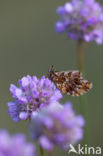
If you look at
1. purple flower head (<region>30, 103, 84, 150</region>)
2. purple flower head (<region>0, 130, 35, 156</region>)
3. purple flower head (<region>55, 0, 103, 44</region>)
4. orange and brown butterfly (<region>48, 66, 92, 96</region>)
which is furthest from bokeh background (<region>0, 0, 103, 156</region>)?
purple flower head (<region>0, 130, 35, 156</region>)

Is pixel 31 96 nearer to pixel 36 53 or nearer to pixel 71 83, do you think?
pixel 71 83

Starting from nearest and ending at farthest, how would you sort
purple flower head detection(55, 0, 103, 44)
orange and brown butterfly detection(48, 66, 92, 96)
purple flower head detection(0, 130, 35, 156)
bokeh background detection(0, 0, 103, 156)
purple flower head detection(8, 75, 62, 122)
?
purple flower head detection(0, 130, 35, 156) < purple flower head detection(8, 75, 62, 122) < orange and brown butterfly detection(48, 66, 92, 96) < purple flower head detection(55, 0, 103, 44) < bokeh background detection(0, 0, 103, 156)

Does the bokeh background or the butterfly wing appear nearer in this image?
the butterfly wing

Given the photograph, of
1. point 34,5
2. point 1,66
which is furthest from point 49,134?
point 34,5

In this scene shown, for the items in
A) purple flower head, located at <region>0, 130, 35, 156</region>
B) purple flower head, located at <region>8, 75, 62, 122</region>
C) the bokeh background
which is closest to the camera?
purple flower head, located at <region>0, 130, 35, 156</region>

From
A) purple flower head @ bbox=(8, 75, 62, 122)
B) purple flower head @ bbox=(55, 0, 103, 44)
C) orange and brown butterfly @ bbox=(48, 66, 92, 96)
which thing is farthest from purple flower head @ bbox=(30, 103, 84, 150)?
purple flower head @ bbox=(55, 0, 103, 44)

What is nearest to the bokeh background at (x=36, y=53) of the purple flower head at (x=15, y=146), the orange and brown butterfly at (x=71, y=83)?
the orange and brown butterfly at (x=71, y=83)

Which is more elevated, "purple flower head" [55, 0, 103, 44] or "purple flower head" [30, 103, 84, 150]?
"purple flower head" [55, 0, 103, 44]

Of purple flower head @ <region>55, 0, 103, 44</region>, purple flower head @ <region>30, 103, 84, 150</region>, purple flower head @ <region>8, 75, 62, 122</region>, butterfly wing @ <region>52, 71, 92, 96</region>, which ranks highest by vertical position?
purple flower head @ <region>55, 0, 103, 44</region>

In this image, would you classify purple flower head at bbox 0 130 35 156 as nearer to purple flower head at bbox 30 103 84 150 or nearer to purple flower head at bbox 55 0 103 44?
purple flower head at bbox 30 103 84 150

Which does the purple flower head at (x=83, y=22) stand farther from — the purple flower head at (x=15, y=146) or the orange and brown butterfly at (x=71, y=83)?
the purple flower head at (x=15, y=146)
